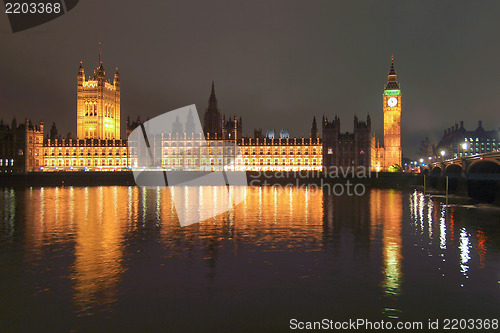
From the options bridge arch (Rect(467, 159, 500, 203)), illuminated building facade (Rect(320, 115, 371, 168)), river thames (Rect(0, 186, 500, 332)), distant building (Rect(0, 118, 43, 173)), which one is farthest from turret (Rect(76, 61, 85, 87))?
river thames (Rect(0, 186, 500, 332))

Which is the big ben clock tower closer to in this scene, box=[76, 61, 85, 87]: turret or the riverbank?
the riverbank

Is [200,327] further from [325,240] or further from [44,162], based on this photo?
[44,162]

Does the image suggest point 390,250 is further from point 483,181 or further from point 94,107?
point 94,107

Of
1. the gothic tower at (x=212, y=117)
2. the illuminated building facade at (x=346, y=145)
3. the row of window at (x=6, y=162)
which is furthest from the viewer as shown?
the gothic tower at (x=212, y=117)

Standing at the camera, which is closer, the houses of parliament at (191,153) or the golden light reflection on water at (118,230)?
the golden light reflection on water at (118,230)

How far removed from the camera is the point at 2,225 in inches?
1273

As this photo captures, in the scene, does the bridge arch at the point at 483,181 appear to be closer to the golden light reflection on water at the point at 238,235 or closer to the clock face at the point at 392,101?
the golden light reflection on water at the point at 238,235

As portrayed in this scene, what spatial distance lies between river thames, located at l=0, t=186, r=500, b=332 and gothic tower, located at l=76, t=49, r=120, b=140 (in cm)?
14658

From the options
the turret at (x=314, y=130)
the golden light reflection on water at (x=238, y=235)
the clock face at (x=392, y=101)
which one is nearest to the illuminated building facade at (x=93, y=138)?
the turret at (x=314, y=130)

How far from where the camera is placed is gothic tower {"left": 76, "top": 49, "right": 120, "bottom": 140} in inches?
6831

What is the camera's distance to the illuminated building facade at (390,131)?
145 meters

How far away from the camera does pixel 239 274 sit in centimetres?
1825

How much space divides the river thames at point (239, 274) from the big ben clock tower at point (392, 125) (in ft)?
383

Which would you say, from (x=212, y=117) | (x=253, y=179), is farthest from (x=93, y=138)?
(x=253, y=179)
